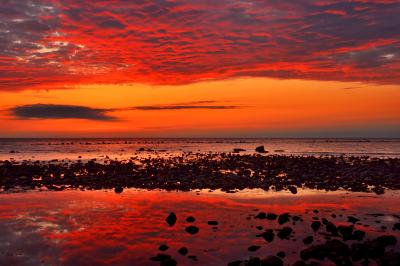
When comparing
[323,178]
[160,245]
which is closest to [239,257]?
[160,245]

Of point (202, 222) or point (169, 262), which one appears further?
point (202, 222)

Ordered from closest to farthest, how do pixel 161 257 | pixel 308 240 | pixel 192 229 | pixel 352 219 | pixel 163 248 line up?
pixel 161 257, pixel 163 248, pixel 308 240, pixel 192 229, pixel 352 219

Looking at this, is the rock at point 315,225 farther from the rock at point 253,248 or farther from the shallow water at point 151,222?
the rock at point 253,248

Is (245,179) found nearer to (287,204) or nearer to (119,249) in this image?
(287,204)

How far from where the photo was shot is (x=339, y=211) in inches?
703

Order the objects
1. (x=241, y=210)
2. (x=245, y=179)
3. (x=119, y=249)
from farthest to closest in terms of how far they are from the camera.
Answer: (x=245, y=179) < (x=241, y=210) < (x=119, y=249)

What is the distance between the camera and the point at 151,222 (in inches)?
633

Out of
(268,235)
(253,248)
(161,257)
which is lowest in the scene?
(161,257)

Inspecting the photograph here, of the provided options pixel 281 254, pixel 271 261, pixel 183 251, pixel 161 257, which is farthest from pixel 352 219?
pixel 161 257

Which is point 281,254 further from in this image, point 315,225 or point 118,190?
point 118,190

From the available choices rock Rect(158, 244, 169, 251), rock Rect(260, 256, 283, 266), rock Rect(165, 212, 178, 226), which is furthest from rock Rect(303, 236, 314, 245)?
rock Rect(165, 212, 178, 226)

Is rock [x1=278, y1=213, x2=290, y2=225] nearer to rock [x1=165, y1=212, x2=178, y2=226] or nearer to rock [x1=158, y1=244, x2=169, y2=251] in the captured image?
rock [x1=165, y1=212, x2=178, y2=226]

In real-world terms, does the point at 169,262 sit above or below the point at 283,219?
below

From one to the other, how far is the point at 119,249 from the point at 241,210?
7.24 meters
